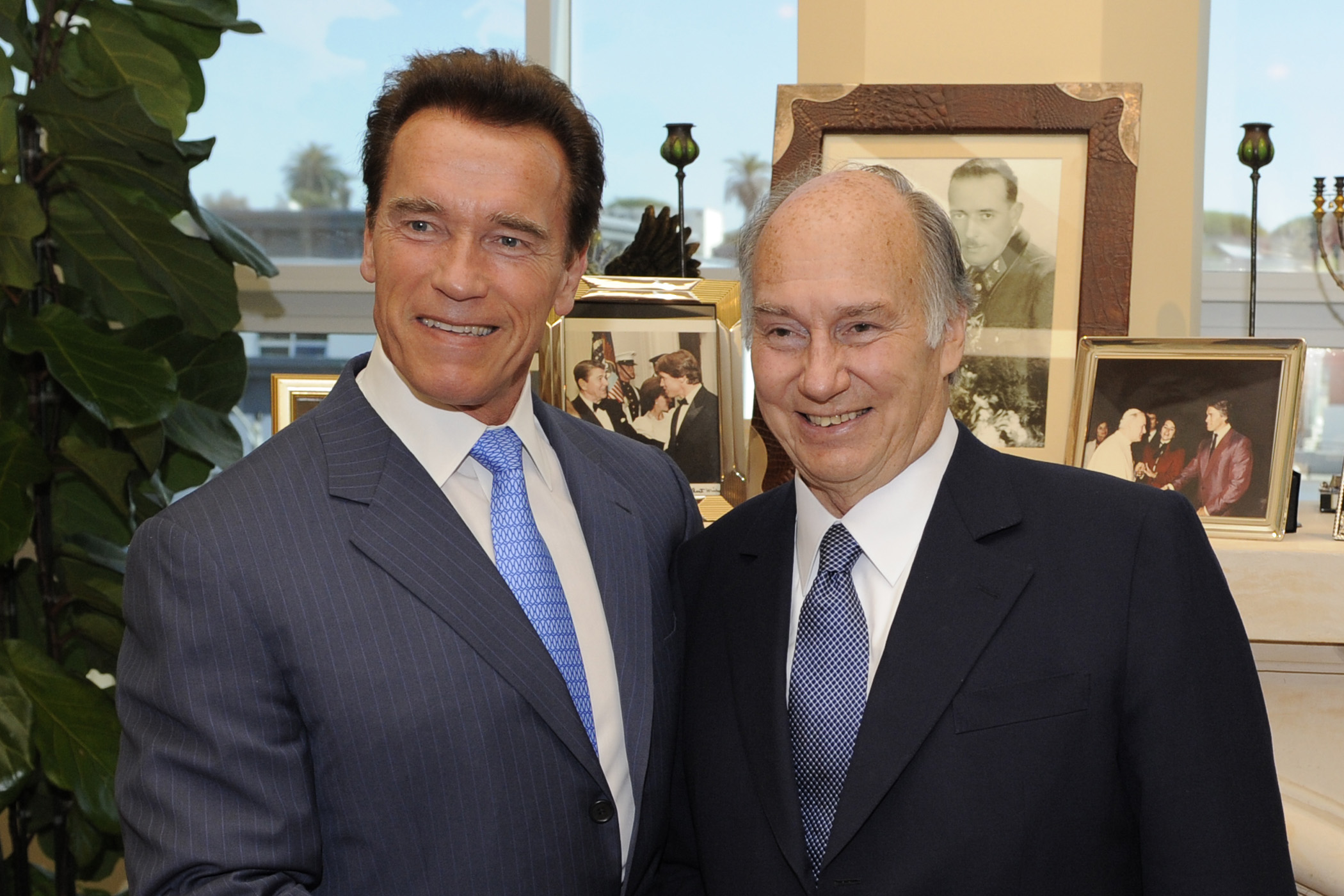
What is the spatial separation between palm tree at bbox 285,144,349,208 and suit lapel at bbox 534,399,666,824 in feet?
5.57

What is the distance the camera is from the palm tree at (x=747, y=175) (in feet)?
9.32

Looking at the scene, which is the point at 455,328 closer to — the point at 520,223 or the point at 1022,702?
the point at 520,223

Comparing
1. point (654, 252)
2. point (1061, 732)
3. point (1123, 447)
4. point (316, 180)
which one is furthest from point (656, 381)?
point (316, 180)

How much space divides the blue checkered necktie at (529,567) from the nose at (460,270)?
6.8 inches

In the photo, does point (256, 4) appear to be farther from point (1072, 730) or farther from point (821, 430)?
point (1072, 730)

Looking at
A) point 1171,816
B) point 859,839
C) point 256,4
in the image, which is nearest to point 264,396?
point 256,4

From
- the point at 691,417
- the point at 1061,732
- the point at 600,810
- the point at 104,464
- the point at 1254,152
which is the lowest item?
the point at 600,810

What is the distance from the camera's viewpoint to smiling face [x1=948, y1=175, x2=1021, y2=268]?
2156mm

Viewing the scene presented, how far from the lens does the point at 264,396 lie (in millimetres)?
3104

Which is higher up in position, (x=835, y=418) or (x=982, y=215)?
(x=982, y=215)

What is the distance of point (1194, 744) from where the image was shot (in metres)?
1.16

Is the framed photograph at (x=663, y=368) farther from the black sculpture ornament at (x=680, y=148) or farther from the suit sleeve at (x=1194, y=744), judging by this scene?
the suit sleeve at (x=1194, y=744)

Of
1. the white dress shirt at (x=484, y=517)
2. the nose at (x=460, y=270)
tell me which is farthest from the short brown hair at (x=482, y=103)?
the white dress shirt at (x=484, y=517)

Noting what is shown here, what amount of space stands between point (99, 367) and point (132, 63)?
24.3 inches
